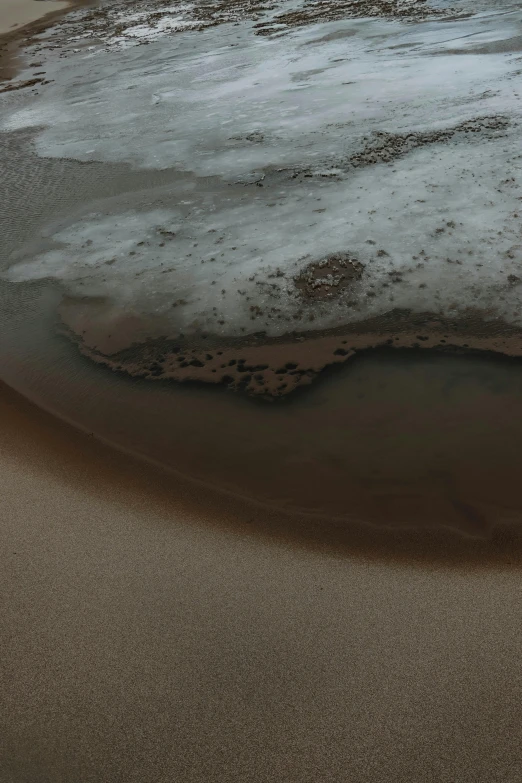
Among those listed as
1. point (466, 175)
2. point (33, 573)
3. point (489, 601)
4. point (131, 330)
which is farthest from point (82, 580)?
point (466, 175)

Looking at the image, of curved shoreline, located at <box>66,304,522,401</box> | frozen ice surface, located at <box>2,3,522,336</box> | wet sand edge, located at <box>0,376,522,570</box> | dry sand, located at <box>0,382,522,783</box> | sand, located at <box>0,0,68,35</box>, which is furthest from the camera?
sand, located at <box>0,0,68,35</box>

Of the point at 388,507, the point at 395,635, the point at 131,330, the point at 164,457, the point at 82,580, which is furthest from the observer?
the point at 131,330

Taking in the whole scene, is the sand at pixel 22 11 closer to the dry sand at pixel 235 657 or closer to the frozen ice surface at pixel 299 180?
the frozen ice surface at pixel 299 180

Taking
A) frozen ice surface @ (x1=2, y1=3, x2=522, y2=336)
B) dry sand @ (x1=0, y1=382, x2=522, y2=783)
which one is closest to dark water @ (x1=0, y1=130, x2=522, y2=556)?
dry sand @ (x1=0, y1=382, x2=522, y2=783)

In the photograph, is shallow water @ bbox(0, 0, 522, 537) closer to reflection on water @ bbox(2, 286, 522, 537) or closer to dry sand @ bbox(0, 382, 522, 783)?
reflection on water @ bbox(2, 286, 522, 537)

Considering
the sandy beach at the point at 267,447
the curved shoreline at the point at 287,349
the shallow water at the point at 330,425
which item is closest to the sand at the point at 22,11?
the sandy beach at the point at 267,447

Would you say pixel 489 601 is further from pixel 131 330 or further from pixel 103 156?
pixel 103 156
